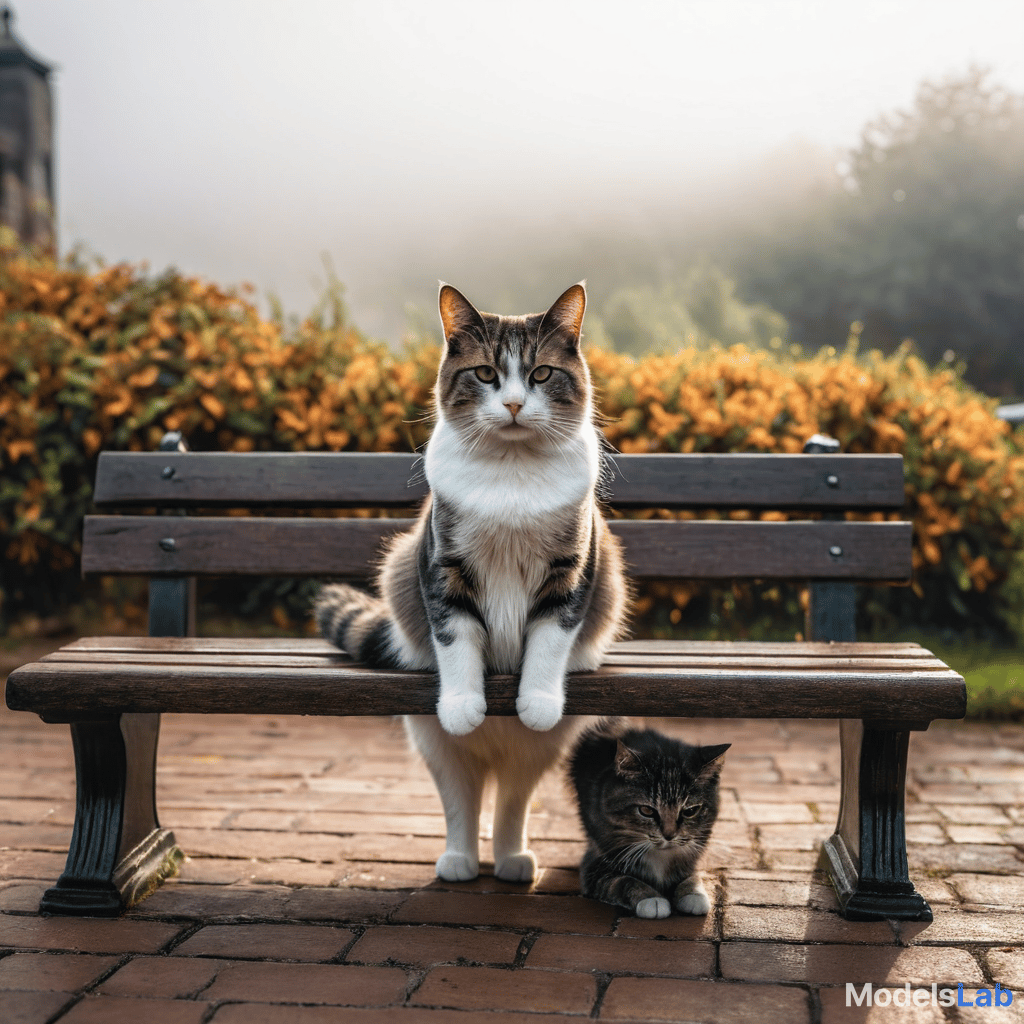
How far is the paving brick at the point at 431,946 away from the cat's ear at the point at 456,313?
1342 millimetres

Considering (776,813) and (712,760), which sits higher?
(712,760)

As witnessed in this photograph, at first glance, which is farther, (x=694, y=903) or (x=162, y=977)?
(x=694, y=903)

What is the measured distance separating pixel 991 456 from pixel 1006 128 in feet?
89.2

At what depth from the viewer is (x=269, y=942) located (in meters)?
2.13

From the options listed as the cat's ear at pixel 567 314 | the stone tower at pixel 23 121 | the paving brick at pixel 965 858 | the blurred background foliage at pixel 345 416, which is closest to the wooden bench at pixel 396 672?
the paving brick at pixel 965 858

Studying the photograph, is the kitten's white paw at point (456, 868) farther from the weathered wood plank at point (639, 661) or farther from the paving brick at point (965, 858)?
the paving brick at point (965, 858)

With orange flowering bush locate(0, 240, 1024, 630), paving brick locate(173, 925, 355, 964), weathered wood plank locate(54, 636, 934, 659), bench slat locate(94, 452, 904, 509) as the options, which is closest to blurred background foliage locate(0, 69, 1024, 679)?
orange flowering bush locate(0, 240, 1024, 630)

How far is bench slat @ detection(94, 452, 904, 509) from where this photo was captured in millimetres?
2988

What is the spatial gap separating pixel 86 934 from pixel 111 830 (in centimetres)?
27

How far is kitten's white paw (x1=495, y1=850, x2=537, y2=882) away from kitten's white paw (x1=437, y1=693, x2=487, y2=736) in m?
0.60

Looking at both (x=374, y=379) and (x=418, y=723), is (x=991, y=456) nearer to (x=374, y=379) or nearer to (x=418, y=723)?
(x=374, y=379)

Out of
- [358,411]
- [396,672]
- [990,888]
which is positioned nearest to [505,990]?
[396,672]

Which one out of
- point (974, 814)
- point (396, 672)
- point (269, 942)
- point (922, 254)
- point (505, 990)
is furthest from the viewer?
point (922, 254)

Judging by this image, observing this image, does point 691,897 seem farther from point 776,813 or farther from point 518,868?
point 776,813
